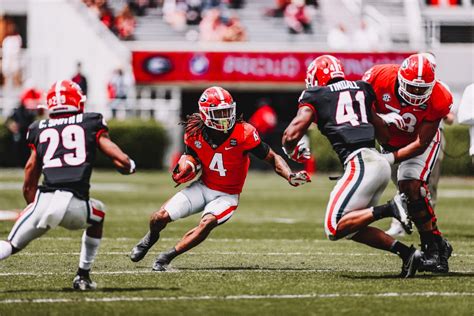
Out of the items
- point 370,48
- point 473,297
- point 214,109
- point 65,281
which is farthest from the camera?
point 370,48

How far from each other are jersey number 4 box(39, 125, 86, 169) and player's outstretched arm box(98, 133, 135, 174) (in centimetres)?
14

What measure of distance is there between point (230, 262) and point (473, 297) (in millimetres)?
2794

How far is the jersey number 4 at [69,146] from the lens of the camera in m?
7.91

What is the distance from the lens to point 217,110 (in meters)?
9.34

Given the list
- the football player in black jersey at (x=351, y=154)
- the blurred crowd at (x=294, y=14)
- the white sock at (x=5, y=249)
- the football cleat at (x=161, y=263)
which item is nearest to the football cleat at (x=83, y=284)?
the white sock at (x=5, y=249)

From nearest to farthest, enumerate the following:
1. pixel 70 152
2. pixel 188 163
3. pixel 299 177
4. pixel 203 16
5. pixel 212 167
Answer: pixel 70 152 → pixel 299 177 → pixel 188 163 → pixel 212 167 → pixel 203 16

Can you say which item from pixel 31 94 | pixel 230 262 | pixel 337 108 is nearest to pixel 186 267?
pixel 230 262

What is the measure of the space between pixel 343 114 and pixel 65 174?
2.35 metres

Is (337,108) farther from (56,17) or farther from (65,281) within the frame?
(56,17)

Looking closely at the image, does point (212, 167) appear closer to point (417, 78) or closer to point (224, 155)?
point (224, 155)

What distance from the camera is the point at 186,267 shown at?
958 cm

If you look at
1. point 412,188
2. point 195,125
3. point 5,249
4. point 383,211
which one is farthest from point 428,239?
point 5,249

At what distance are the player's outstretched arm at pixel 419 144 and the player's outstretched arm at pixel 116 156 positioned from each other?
2.49 m

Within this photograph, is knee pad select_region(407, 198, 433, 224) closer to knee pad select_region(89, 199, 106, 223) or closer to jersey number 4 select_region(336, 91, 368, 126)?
jersey number 4 select_region(336, 91, 368, 126)
